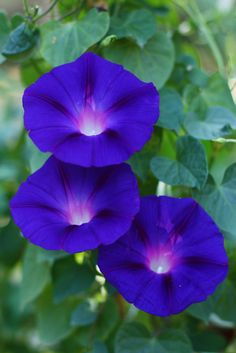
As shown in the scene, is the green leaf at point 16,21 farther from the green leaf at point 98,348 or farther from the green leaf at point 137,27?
the green leaf at point 98,348

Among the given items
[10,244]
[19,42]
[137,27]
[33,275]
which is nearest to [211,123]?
[137,27]

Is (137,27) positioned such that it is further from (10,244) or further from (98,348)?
(10,244)

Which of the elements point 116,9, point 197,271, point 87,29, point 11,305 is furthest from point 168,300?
point 11,305

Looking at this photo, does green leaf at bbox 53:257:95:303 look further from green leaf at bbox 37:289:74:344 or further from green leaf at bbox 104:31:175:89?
green leaf at bbox 104:31:175:89

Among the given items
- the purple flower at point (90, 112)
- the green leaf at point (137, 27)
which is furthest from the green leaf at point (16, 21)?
the purple flower at point (90, 112)

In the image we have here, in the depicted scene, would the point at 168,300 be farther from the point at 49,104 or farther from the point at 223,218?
the point at 49,104

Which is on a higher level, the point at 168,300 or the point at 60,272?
the point at 168,300

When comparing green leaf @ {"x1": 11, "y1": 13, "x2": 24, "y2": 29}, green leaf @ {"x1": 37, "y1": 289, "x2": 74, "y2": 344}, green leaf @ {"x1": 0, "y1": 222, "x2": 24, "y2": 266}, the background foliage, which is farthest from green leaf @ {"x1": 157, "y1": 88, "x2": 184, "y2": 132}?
green leaf @ {"x1": 0, "y1": 222, "x2": 24, "y2": 266}
